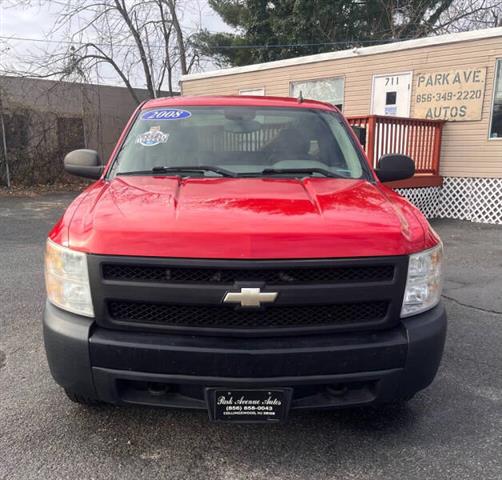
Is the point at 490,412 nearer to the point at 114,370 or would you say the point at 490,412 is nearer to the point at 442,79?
the point at 114,370

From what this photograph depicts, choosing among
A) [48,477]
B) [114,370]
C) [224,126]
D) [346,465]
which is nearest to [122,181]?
[224,126]

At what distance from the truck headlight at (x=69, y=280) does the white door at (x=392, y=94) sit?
10279mm

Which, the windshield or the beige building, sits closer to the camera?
the windshield

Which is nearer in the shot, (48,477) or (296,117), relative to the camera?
(48,477)

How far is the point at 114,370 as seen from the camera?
7.14 feet

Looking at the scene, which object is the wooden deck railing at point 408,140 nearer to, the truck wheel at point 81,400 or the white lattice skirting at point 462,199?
the white lattice skirting at point 462,199

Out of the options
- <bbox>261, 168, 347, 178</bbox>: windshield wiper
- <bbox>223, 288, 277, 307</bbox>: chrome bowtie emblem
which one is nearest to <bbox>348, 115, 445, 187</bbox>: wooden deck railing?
<bbox>261, 168, 347, 178</bbox>: windshield wiper

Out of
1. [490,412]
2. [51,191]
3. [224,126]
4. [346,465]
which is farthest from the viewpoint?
[51,191]

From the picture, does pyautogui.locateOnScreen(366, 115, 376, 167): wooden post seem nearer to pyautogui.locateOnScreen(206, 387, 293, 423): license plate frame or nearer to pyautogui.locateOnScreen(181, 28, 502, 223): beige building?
pyautogui.locateOnScreen(181, 28, 502, 223): beige building

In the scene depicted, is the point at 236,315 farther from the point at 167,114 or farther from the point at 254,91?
the point at 254,91

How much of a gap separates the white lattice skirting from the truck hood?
7.86m

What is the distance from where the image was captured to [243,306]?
2111 mm

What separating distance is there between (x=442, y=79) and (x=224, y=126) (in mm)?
8251

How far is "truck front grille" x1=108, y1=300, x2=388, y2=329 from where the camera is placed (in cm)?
218
